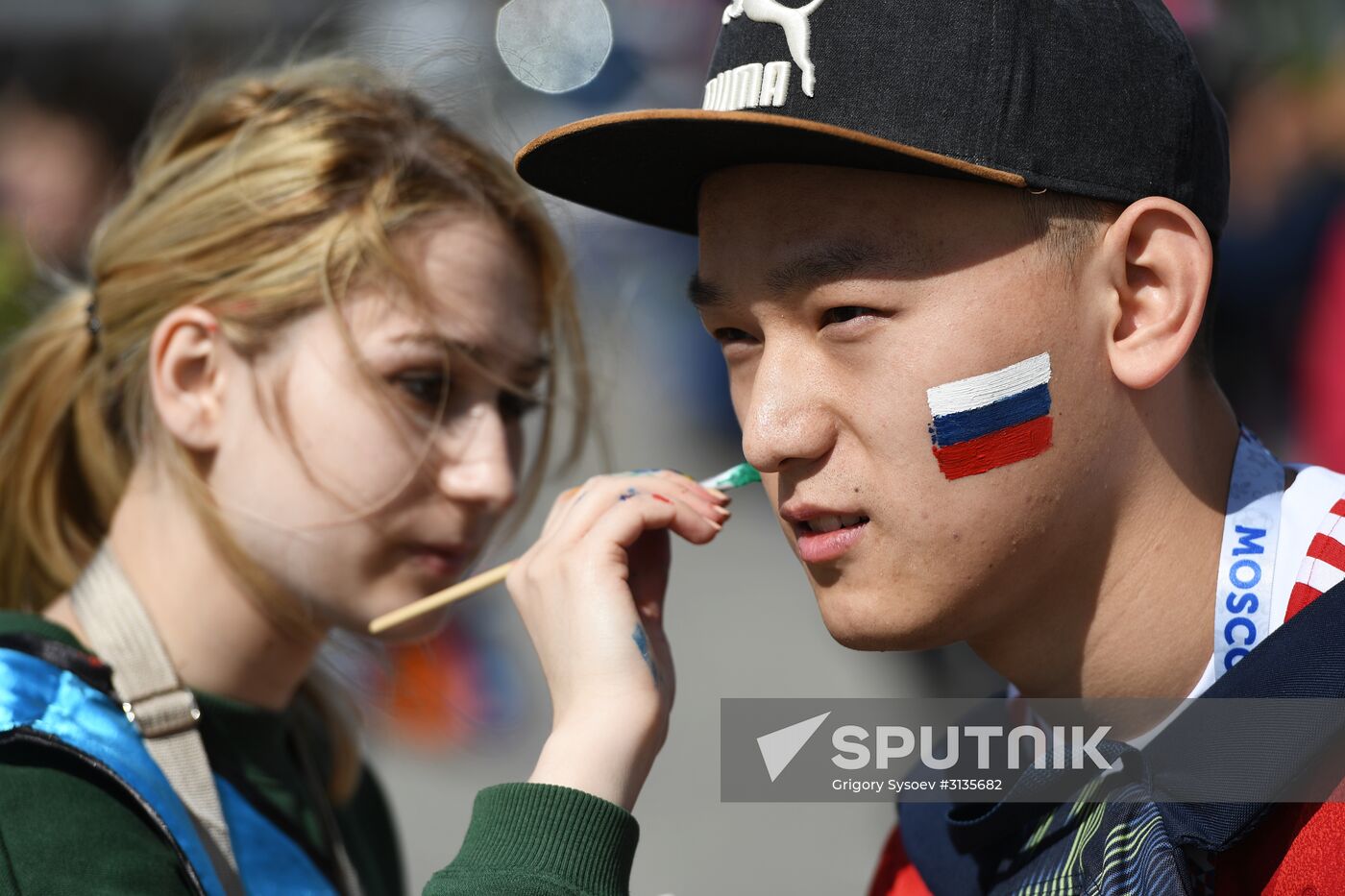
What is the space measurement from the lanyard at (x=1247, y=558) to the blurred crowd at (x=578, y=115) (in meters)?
1.27

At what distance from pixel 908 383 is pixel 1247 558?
0.46m

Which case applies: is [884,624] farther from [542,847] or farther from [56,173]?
[56,173]

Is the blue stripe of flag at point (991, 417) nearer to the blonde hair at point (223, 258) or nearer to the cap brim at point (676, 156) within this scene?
the cap brim at point (676, 156)

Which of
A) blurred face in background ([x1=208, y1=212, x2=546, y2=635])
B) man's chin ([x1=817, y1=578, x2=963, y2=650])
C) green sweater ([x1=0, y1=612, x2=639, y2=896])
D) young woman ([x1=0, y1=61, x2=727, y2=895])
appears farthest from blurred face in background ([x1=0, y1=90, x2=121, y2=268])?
man's chin ([x1=817, y1=578, x2=963, y2=650])

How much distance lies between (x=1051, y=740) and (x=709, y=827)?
355 centimetres

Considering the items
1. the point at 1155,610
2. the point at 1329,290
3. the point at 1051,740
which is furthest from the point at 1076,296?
the point at 1329,290

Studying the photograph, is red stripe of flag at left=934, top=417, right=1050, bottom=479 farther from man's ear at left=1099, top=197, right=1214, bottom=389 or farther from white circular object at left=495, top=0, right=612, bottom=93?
white circular object at left=495, top=0, right=612, bottom=93

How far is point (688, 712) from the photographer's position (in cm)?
603

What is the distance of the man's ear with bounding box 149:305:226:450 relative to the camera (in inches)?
92.2

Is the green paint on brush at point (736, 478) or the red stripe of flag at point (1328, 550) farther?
the green paint on brush at point (736, 478)

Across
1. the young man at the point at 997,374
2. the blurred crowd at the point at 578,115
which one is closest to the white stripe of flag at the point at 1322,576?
the young man at the point at 997,374

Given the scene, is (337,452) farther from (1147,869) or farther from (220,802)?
(1147,869)

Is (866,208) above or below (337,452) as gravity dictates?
above

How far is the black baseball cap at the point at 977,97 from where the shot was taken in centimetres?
155
